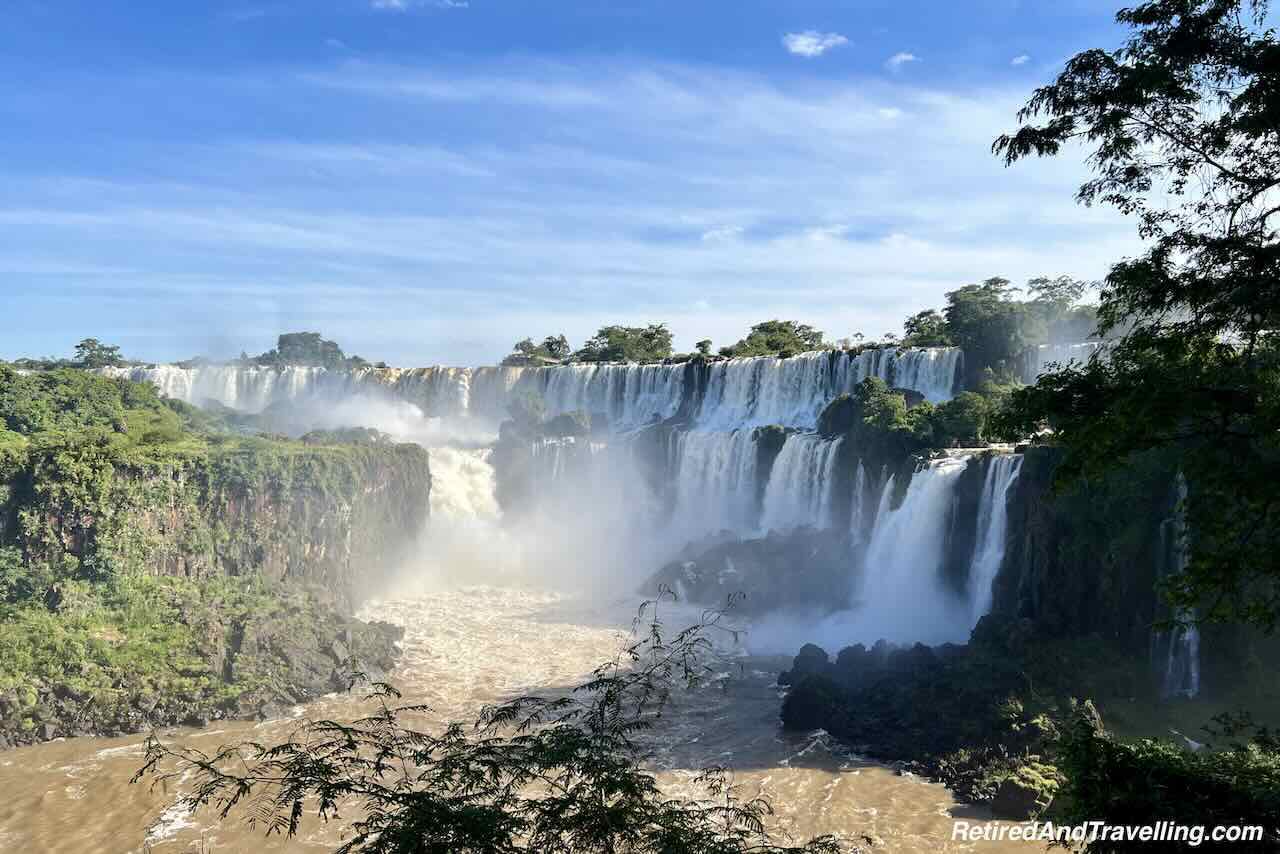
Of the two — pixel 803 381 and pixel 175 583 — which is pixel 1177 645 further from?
pixel 175 583

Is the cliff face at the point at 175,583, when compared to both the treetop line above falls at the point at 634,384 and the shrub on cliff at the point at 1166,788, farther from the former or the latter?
the treetop line above falls at the point at 634,384

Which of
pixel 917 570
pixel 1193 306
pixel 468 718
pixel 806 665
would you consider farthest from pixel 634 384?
pixel 1193 306

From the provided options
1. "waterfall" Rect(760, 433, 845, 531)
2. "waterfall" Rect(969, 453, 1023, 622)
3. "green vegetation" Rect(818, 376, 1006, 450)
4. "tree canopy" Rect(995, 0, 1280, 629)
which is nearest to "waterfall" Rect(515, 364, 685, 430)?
"waterfall" Rect(760, 433, 845, 531)

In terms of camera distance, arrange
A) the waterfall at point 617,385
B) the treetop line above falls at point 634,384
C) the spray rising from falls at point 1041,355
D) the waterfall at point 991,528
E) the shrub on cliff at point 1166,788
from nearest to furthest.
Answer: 1. the shrub on cliff at point 1166,788
2. the waterfall at point 991,528
3. the spray rising from falls at point 1041,355
4. the treetop line above falls at point 634,384
5. the waterfall at point 617,385

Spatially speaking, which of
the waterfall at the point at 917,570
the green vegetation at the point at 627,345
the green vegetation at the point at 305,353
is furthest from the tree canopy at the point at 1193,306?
the green vegetation at the point at 305,353

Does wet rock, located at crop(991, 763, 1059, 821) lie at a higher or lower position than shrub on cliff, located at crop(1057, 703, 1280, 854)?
lower

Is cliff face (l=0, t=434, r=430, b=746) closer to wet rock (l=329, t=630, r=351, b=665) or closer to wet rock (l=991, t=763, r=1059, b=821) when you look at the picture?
wet rock (l=329, t=630, r=351, b=665)
